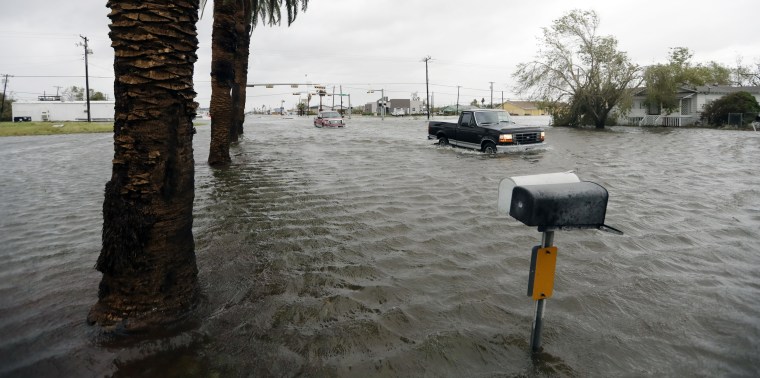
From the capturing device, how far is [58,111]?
62.8 meters

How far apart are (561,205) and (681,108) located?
50.4 meters

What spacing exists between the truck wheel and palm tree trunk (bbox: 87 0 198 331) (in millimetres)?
12714

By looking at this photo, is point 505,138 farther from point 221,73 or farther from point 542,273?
point 542,273

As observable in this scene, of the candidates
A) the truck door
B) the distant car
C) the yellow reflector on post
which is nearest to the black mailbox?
the yellow reflector on post

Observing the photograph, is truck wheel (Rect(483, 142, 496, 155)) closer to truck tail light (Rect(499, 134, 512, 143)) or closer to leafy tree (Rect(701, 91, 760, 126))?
truck tail light (Rect(499, 134, 512, 143))

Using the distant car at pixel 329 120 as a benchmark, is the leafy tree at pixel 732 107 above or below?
above

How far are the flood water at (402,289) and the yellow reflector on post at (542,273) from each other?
0.47 metres

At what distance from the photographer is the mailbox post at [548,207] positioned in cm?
246

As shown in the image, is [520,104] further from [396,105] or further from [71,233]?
[71,233]

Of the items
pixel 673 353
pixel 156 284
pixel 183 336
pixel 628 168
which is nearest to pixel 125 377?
pixel 183 336

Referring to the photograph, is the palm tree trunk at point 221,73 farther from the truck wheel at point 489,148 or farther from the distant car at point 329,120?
the distant car at point 329,120

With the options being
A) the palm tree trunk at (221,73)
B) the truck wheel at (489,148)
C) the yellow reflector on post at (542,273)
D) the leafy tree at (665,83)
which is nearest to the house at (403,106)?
the leafy tree at (665,83)

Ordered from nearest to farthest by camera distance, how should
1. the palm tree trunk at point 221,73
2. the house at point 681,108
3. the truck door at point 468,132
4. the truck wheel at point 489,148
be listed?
the palm tree trunk at point 221,73, the truck wheel at point 489,148, the truck door at point 468,132, the house at point 681,108

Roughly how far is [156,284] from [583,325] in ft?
10.4
